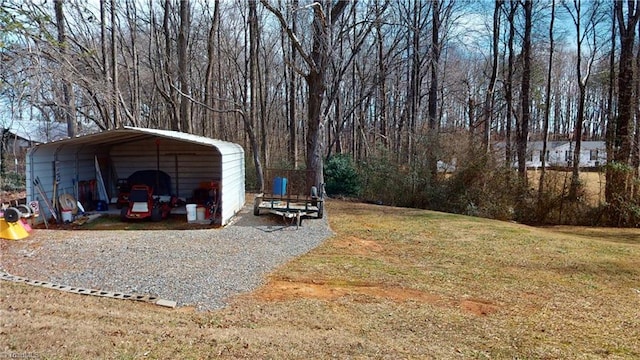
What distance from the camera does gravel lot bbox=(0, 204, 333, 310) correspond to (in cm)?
490

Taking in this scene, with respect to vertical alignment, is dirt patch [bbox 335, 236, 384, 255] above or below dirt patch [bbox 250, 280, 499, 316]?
above

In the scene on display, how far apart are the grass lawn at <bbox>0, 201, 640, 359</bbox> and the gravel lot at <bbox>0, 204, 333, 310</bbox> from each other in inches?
16.1

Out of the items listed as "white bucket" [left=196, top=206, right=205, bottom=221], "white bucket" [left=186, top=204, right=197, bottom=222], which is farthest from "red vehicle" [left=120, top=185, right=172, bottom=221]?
"white bucket" [left=196, top=206, right=205, bottom=221]

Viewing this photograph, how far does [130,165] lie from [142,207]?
3614 mm

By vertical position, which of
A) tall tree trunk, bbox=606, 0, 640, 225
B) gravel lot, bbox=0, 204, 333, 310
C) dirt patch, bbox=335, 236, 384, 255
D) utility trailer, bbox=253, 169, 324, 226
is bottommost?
dirt patch, bbox=335, 236, 384, 255

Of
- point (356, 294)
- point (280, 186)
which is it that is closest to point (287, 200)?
point (280, 186)

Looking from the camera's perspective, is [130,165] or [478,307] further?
[130,165]

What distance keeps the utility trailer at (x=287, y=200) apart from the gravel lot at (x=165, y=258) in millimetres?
883

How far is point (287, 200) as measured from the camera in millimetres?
9938

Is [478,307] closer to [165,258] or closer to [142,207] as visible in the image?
[165,258]

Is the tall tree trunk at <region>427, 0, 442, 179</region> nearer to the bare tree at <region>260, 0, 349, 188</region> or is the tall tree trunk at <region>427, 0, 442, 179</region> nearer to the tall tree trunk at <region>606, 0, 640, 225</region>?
the bare tree at <region>260, 0, 349, 188</region>

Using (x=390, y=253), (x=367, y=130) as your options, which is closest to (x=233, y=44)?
(x=367, y=130)

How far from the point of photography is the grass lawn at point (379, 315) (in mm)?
3324

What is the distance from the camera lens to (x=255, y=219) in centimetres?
976
